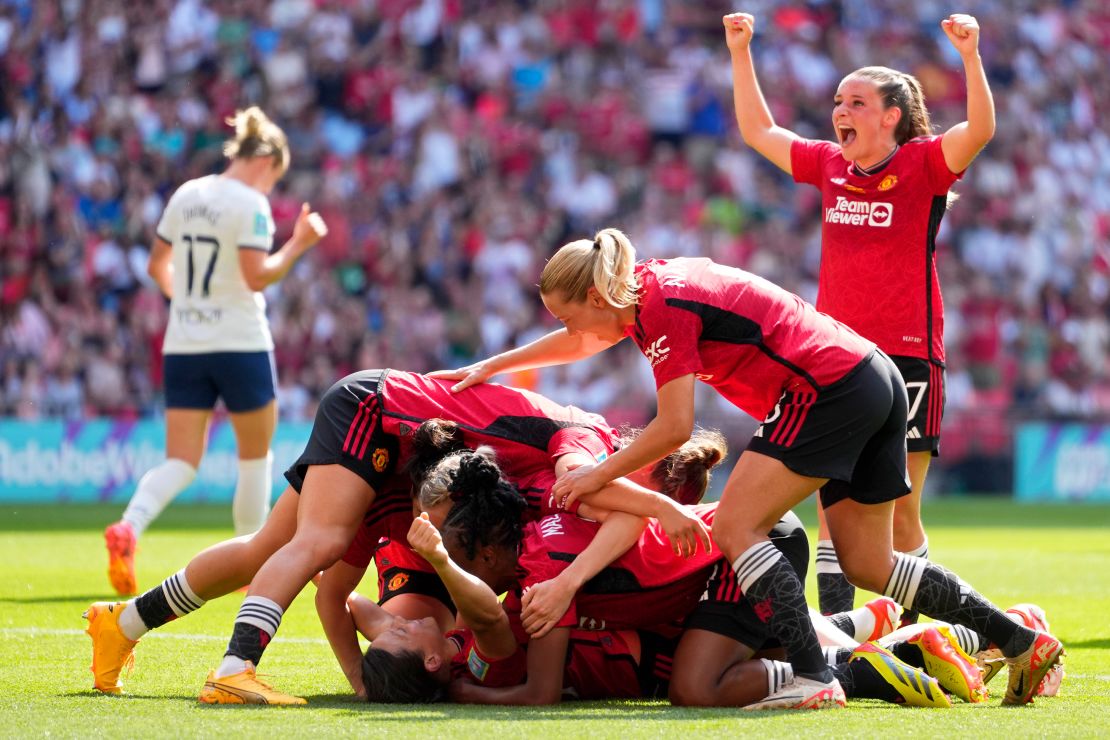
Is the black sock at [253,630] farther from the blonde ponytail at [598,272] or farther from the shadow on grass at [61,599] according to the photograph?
the shadow on grass at [61,599]

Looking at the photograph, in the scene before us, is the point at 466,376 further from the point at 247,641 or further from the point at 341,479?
the point at 247,641

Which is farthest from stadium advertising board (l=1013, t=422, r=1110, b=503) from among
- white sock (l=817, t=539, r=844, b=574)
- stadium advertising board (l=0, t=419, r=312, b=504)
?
white sock (l=817, t=539, r=844, b=574)

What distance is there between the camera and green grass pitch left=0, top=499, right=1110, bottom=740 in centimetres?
414

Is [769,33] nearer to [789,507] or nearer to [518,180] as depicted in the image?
[518,180]

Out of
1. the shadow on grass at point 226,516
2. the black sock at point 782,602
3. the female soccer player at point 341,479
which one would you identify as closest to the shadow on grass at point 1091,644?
the black sock at point 782,602

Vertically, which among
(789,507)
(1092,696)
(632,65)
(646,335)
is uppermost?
(632,65)

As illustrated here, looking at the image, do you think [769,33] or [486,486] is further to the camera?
[769,33]

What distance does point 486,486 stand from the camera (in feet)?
15.8

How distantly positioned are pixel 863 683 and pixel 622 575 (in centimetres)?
83

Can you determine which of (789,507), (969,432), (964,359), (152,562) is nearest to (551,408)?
(789,507)

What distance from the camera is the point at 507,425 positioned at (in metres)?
5.07

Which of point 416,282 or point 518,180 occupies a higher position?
point 518,180

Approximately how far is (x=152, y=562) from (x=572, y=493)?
18.0 ft

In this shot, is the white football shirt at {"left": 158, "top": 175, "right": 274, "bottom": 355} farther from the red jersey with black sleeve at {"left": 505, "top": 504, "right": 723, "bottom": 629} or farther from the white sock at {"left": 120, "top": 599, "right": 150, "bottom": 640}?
the red jersey with black sleeve at {"left": 505, "top": 504, "right": 723, "bottom": 629}
